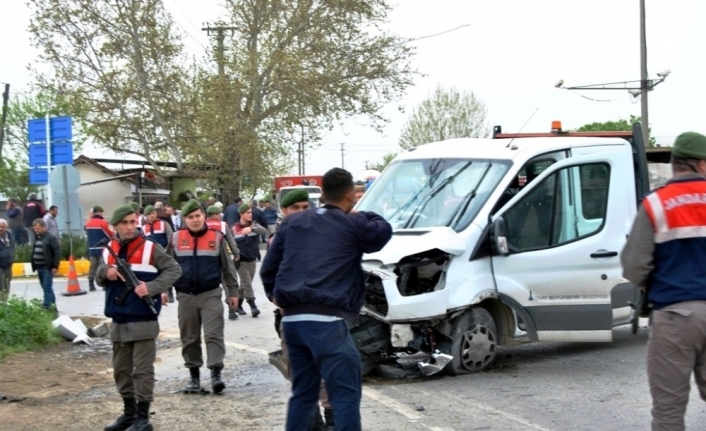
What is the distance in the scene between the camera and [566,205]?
374 inches

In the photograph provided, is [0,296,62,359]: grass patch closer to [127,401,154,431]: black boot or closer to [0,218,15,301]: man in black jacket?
[0,218,15,301]: man in black jacket

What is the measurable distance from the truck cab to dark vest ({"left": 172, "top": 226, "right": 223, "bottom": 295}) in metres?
1.43

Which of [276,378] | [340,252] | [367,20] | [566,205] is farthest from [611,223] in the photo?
[367,20]

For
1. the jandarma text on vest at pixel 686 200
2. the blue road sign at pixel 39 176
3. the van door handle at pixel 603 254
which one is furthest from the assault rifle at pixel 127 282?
the blue road sign at pixel 39 176

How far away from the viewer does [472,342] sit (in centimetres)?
897

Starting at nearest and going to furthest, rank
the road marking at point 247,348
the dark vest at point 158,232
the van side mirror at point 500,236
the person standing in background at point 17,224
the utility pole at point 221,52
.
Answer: the van side mirror at point 500,236, the road marking at point 247,348, the dark vest at point 158,232, the person standing in background at point 17,224, the utility pole at point 221,52

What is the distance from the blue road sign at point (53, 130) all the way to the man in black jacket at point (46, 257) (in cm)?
297

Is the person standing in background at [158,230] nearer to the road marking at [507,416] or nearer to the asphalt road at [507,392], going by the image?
the asphalt road at [507,392]

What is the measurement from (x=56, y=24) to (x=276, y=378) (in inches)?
1143

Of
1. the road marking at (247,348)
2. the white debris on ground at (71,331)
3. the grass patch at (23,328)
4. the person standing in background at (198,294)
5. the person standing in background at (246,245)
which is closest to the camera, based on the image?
the person standing in background at (198,294)

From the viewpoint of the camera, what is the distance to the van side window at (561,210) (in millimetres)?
9219

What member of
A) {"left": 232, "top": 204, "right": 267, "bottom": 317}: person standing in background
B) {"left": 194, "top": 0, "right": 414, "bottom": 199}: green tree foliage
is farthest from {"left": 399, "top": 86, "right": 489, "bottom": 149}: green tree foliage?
{"left": 232, "top": 204, "right": 267, "bottom": 317}: person standing in background

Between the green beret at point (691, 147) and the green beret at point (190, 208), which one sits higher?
the green beret at point (691, 147)

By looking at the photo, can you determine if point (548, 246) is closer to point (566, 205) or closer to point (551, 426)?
point (566, 205)
